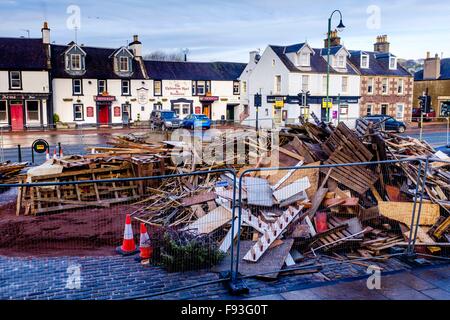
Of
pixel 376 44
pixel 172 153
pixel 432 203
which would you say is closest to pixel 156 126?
pixel 172 153

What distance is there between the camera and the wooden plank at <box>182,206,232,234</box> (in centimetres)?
848

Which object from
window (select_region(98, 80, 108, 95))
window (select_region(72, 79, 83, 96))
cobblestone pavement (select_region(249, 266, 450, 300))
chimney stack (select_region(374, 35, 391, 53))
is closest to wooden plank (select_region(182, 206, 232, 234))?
cobblestone pavement (select_region(249, 266, 450, 300))

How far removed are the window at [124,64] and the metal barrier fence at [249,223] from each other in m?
42.3

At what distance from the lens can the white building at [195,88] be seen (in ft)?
178

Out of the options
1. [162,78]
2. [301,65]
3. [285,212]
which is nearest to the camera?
[285,212]

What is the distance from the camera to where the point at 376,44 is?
5988 centimetres

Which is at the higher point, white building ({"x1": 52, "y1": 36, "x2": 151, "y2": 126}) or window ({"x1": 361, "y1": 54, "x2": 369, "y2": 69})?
window ({"x1": 361, "y1": 54, "x2": 369, "y2": 69})

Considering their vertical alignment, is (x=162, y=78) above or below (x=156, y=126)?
above

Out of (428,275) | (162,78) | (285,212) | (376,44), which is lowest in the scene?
(428,275)

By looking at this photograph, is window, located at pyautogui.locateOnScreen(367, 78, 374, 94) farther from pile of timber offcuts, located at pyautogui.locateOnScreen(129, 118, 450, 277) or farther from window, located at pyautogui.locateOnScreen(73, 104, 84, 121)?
pile of timber offcuts, located at pyautogui.locateOnScreen(129, 118, 450, 277)

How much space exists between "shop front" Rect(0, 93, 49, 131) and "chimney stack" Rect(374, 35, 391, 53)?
4258 cm
